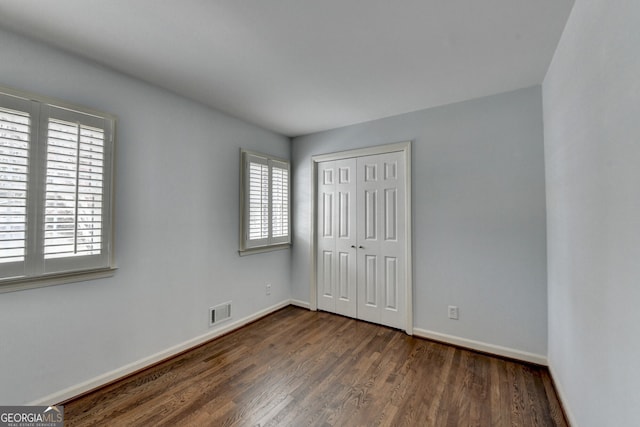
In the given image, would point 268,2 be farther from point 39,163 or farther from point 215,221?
point 215,221

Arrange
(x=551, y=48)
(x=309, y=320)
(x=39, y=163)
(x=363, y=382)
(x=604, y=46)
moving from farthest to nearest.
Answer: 1. (x=309, y=320)
2. (x=363, y=382)
3. (x=551, y=48)
4. (x=39, y=163)
5. (x=604, y=46)

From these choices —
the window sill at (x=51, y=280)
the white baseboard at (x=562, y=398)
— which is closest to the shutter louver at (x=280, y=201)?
the window sill at (x=51, y=280)

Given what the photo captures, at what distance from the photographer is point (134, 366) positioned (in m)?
2.20

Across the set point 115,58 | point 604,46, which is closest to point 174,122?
point 115,58

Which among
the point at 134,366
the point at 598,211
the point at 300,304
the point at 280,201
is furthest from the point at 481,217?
the point at 134,366

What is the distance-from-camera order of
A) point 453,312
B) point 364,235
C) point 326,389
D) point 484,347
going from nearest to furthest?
1. point 326,389
2. point 484,347
3. point 453,312
4. point 364,235

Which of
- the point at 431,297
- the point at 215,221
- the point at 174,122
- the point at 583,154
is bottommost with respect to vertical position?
the point at 431,297

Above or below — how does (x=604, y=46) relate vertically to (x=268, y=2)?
below

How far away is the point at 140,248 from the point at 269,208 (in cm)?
159

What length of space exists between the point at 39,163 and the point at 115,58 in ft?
3.05

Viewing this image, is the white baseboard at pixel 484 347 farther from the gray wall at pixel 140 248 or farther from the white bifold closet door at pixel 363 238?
the gray wall at pixel 140 248

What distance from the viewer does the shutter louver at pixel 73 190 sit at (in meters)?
1.79

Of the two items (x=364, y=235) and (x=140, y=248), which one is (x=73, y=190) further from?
(x=364, y=235)

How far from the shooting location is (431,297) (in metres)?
2.84
